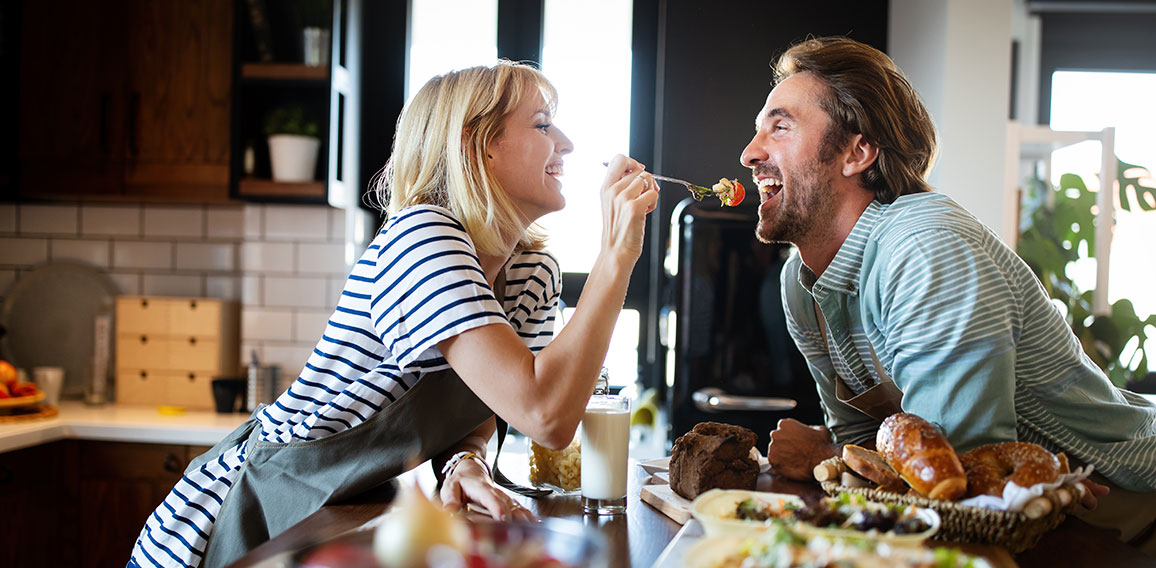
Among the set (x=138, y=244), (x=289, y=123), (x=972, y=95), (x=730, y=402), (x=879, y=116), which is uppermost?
(x=972, y=95)

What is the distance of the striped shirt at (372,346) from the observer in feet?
3.94

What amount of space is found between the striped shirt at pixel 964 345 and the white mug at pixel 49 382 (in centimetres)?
259

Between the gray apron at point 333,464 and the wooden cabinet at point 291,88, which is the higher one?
the wooden cabinet at point 291,88

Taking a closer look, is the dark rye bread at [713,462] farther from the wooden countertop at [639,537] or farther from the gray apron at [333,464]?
the gray apron at [333,464]

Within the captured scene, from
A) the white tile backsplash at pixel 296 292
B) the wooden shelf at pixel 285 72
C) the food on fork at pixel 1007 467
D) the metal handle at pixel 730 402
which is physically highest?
the wooden shelf at pixel 285 72

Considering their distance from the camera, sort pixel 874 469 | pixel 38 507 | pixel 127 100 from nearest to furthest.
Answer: pixel 874 469
pixel 38 507
pixel 127 100

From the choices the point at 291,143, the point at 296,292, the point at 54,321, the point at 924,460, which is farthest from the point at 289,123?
the point at 924,460

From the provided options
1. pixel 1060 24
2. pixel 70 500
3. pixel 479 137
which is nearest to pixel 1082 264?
pixel 1060 24

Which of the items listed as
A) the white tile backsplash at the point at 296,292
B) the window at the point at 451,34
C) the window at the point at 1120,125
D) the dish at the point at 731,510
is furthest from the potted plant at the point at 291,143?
the window at the point at 1120,125

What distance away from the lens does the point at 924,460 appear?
40.0 inches

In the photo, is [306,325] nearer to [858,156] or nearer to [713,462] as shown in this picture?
[858,156]

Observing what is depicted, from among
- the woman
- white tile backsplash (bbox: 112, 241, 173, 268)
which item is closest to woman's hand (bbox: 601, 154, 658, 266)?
the woman

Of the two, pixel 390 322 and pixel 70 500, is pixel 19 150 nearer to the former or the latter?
pixel 70 500

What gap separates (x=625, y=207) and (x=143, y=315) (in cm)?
232
